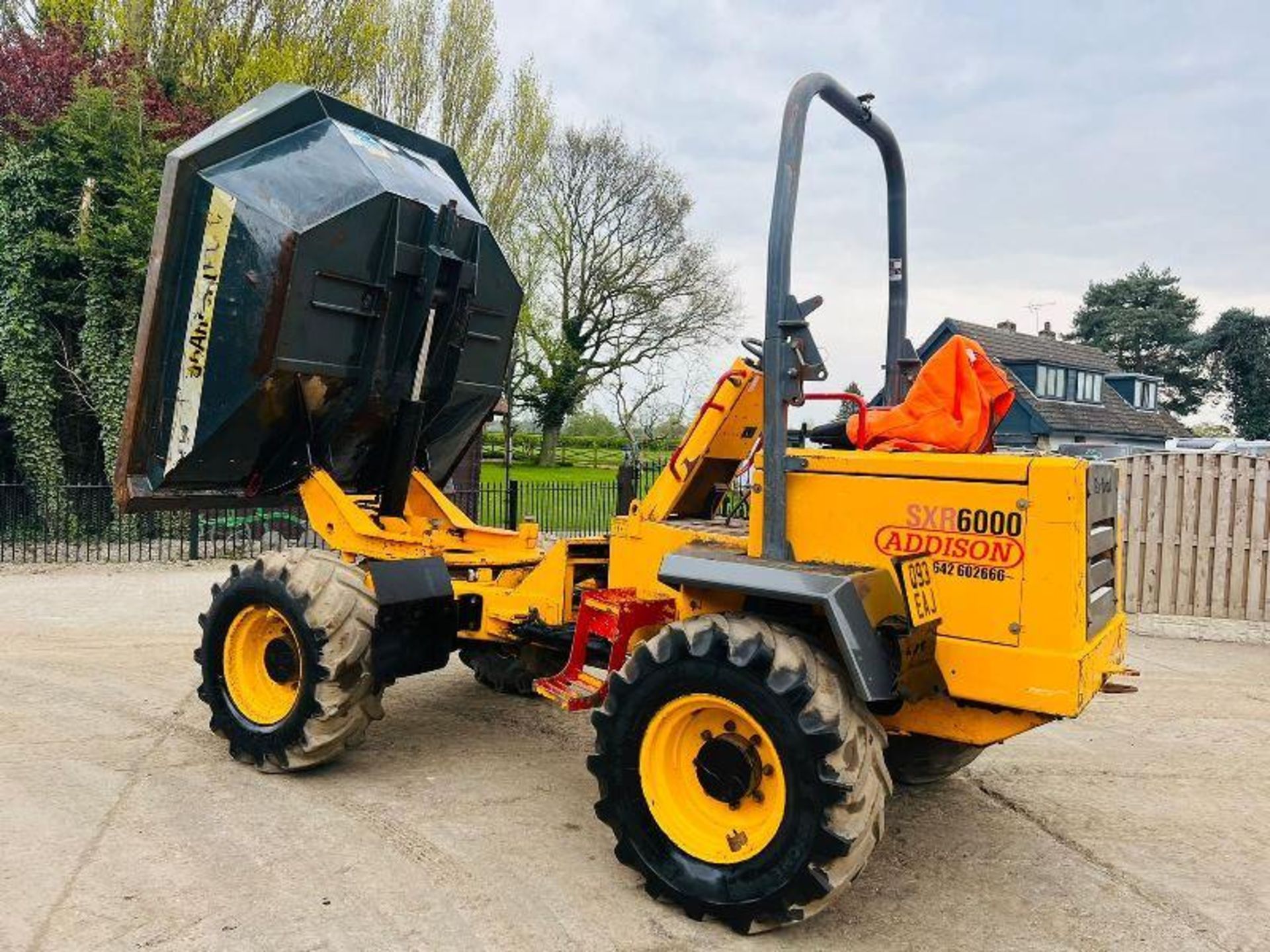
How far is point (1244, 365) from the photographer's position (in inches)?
2110

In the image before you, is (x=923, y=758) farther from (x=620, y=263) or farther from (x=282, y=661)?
(x=620, y=263)

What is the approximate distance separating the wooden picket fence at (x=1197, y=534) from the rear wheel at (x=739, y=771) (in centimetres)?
774

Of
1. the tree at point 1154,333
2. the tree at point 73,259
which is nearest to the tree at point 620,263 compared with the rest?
the tree at point 73,259

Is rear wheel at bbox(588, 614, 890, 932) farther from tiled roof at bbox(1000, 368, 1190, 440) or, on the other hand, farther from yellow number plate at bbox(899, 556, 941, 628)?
tiled roof at bbox(1000, 368, 1190, 440)

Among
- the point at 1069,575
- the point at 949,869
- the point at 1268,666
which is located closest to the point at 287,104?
the point at 1069,575

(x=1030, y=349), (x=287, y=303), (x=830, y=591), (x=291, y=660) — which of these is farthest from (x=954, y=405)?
(x=1030, y=349)

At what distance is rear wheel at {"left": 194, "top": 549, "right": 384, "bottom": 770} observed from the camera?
4785mm

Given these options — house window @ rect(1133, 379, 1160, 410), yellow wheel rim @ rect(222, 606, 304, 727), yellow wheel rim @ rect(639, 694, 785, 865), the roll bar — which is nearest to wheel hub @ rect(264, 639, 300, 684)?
yellow wheel rim @ rect(222, 606, 304, 727)

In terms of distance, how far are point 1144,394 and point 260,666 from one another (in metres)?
46.2

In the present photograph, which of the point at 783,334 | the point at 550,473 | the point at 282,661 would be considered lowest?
the point at 282,661

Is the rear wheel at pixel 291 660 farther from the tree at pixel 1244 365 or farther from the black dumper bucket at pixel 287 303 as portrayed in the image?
the tree at pixel 1244 365

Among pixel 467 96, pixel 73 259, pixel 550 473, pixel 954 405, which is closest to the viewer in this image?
pixel 954 405

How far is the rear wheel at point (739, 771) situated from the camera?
337cm

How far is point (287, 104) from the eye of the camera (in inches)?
209
